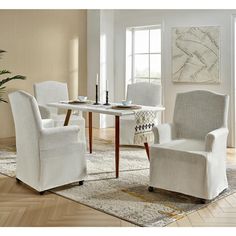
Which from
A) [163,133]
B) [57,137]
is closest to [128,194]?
[163,133]

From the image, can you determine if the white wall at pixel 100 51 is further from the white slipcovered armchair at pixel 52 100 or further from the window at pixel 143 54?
the white slipcovered armchair at pixel 52 100

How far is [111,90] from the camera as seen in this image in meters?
7.21

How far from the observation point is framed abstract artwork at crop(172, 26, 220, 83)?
5.62m

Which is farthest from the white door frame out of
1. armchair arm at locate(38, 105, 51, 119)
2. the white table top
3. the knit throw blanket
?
armchair arm at locate(38, 105, 51, 119)

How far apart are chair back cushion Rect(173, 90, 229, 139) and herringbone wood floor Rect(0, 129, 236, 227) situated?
26.9 inches

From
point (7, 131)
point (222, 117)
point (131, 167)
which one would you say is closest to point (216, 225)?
point (222, 117)

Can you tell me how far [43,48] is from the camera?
6688 mm

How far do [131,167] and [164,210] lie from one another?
1.44 m

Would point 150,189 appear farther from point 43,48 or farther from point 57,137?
point 43,48

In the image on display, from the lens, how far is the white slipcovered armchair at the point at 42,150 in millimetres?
3311

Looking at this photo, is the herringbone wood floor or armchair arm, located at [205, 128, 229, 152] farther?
armchair arm, located at [205, 128, 229, 152]

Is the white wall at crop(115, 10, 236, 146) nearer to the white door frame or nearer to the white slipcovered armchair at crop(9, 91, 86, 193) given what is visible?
the white door frame

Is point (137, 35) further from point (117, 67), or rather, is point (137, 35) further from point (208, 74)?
point (208, 74)

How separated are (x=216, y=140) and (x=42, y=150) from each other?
1514 millimetres
